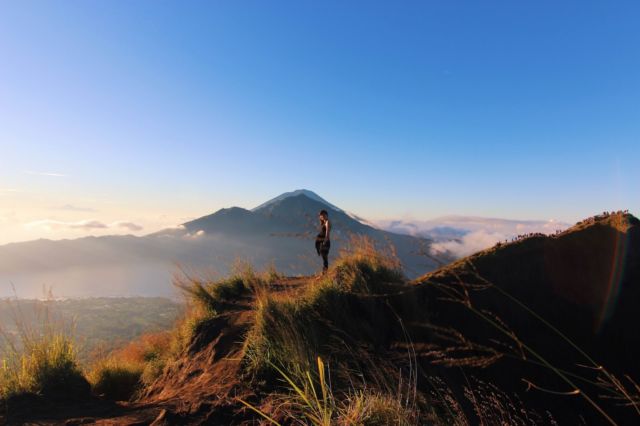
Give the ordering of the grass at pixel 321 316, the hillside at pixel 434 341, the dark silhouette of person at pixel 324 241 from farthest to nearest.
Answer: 1. the dark silhouette of person at pixel 324 241
2. the grass at pixel 321 316
3. the hillside at pixel 434 341

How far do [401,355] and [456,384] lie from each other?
683 millimetres

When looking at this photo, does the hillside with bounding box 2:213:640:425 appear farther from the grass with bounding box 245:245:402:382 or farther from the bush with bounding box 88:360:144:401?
the bush with bounding box 88:360:144:401

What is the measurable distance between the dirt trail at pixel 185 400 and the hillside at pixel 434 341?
0.02 metres

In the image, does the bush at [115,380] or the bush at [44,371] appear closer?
the bush at [44,371]

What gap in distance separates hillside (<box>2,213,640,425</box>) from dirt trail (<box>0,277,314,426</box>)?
18 mm

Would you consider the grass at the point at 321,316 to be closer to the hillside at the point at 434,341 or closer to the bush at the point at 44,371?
the hillside at the point at 434,341

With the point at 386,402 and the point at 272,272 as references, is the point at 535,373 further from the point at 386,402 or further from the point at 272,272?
the point at 272,272

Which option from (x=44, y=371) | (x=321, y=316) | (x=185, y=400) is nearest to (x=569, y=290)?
(x=321, y=316)

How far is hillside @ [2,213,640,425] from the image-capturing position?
3.60 m

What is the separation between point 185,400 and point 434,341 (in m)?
3.18

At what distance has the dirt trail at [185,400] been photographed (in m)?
3.32

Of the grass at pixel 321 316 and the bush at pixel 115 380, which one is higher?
the grass at pixel 321 316

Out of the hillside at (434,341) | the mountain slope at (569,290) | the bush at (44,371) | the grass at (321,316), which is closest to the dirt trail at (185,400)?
the hillside at (434,341)

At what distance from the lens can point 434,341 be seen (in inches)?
195
